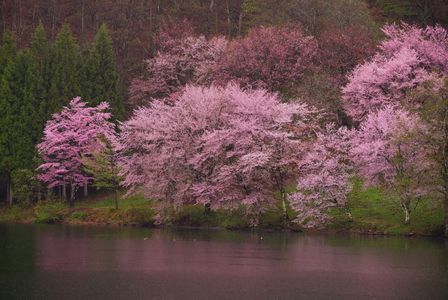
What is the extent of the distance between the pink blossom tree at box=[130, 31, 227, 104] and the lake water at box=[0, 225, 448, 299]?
4283 cm

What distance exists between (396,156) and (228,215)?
15935 millimetres

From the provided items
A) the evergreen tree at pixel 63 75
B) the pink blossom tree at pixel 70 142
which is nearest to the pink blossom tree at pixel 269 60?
the pink blossom tree at pixel 70 142

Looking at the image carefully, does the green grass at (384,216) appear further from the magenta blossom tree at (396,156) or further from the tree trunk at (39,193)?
the tree trunk at (39,193)

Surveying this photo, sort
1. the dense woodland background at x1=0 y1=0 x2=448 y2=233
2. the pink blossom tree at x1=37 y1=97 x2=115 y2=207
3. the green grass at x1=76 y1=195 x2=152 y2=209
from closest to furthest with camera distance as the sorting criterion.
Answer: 1. the dense woodland background at x1=0 y1=0 x2=448 y2=233
2. the green grass at x1=76 y1=195 x2=152 y2=209
3. the pink blossom tree at x1=37 y1=97 x2=115 y2=207

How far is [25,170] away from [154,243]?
1387 inches

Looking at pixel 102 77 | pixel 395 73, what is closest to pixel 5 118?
pixel 102 77

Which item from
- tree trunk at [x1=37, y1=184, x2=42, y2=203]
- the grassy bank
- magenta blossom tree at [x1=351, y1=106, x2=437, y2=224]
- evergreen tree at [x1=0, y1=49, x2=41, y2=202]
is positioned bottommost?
the grassy bank

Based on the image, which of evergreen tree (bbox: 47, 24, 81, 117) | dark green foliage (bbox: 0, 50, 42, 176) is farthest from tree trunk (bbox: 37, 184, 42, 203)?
evergreen tree (bbox: 47, 24, 81, 117)

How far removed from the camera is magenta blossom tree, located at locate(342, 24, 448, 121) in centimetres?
6400

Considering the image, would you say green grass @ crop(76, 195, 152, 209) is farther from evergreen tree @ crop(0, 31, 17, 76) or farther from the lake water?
the lake water

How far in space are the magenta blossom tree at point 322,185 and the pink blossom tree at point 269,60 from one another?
16997 mm

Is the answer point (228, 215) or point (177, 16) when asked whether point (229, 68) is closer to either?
point (228, 215)

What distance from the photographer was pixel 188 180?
59.9m

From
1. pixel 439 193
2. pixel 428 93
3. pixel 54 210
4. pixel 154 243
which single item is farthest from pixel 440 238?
pixel 54 210
